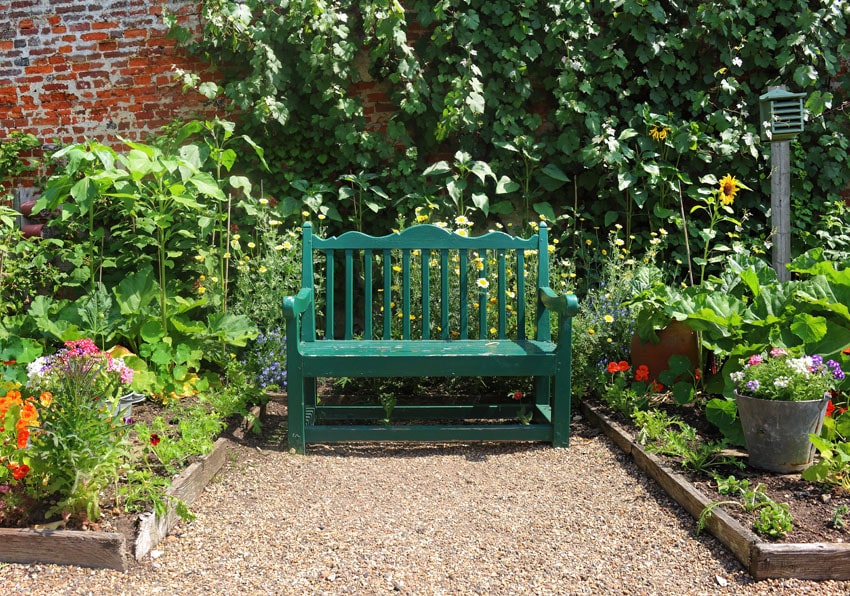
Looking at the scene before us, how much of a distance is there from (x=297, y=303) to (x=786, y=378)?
7.31 feet

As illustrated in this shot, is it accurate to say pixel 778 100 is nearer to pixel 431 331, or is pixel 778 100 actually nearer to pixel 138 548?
pixel 431 331

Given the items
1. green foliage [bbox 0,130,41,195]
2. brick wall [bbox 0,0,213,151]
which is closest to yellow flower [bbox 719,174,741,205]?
brick wall [bbox 0,0,213,151]

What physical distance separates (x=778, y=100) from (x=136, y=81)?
188 inches

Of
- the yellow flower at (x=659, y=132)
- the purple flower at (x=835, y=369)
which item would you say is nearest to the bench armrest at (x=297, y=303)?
the purple flower at (x=835, y=369)

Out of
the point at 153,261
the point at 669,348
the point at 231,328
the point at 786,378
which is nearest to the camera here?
the point at 786,378

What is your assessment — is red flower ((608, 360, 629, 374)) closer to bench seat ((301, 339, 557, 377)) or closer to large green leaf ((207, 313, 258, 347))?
bench seat ((301, 339, 557, 377))

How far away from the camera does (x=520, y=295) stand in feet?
14.6

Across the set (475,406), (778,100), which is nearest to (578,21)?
(778,100)

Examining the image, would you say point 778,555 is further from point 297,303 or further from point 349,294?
point 349,294

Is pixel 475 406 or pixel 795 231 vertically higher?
pixel 795 231

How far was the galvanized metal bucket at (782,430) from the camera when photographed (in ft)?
10.3

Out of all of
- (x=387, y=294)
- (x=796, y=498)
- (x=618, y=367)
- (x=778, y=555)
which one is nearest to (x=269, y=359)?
(x=387, y=294)

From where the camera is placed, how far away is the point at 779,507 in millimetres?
2738

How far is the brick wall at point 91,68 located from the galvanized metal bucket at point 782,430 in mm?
4680
